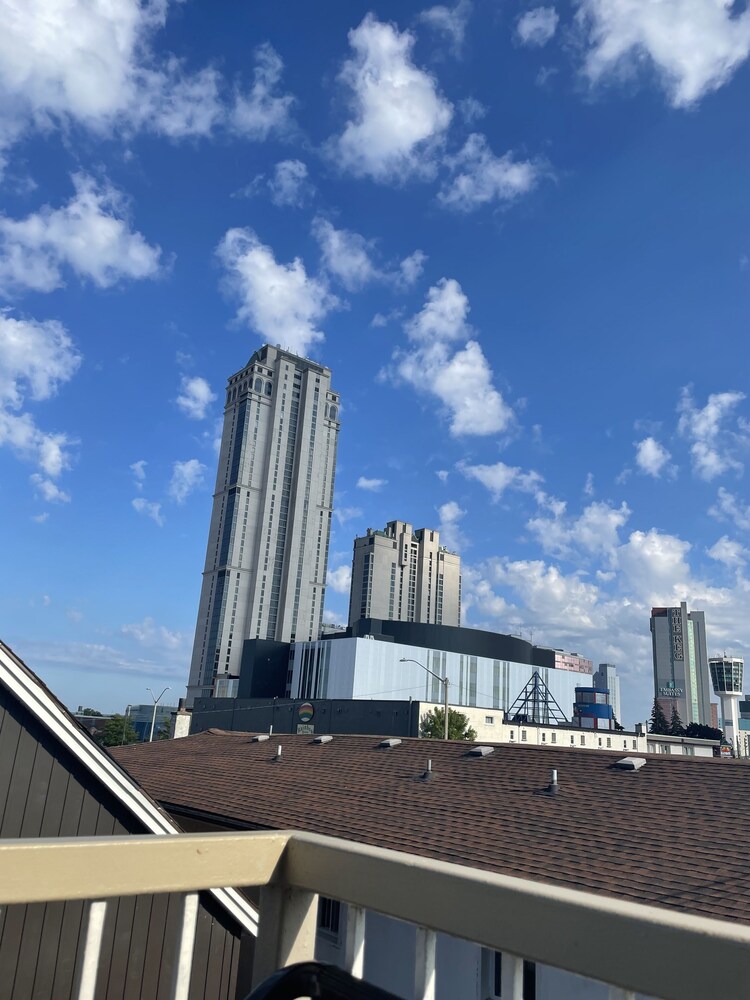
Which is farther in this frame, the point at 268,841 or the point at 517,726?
the point at 517,726

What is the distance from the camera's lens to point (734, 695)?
16812cm

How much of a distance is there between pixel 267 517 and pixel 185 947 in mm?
156281

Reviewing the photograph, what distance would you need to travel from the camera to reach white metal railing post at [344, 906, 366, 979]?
2.03 m

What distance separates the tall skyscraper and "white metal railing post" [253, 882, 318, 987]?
150004 millimetres

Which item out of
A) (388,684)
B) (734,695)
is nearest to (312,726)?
(388,684)

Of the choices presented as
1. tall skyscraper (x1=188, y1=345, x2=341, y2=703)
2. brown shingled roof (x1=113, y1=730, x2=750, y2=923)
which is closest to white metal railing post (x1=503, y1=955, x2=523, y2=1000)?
brown shingled roof (x1=113, y1=730, x2=750, y2=923)

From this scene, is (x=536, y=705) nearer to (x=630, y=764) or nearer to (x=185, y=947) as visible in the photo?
(x=630, y=764)

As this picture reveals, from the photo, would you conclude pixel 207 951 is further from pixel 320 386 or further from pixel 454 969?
pixel 320 386

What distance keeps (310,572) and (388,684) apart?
2226 inches

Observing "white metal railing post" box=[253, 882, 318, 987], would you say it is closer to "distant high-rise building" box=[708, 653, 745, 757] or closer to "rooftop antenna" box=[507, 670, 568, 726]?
"rooftop antenna" box=[507, 670, 568, 726]

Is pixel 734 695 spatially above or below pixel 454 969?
above

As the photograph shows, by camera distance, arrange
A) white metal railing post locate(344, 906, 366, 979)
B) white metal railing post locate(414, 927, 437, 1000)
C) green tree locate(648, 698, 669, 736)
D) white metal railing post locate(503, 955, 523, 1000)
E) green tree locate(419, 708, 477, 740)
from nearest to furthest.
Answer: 1. white metal railing post locate(503, 955, 523, 1000)
2. white metal railing post locate(414, 927, 437, 1000)
3. white metal railing post locate(344, 906, 366, 979)
4. green tree locate(419, 708, 477, 740)
5. green tree locate(648, 698, 669, 736)

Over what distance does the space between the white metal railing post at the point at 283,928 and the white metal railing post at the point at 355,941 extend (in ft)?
0.47

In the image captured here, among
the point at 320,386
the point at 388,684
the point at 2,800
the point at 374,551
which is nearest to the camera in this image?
the point at 2,800
